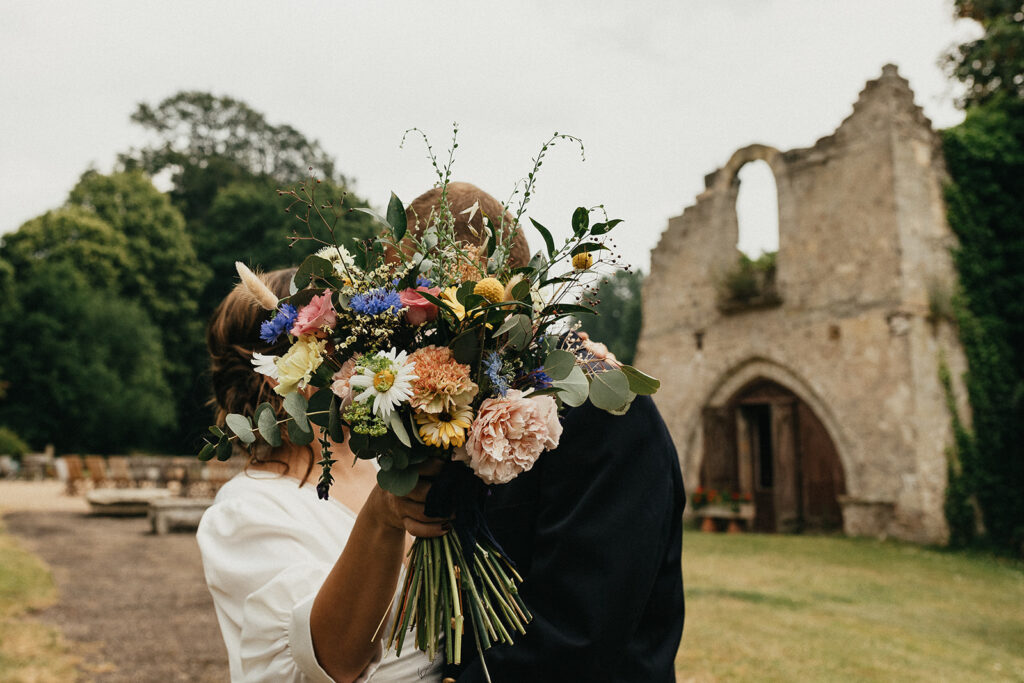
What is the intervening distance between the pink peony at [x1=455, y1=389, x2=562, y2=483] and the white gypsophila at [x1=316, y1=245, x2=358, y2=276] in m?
0.44

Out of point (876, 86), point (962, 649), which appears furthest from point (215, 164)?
point (962, 649)

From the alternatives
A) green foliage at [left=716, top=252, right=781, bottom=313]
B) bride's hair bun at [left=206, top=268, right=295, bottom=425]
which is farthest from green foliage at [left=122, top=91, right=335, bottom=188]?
bride's hair bun at [left=206, top=268, right=295, bottom=425]

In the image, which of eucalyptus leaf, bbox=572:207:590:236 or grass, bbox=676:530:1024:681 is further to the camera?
grass, bbox=676:530:1024:681

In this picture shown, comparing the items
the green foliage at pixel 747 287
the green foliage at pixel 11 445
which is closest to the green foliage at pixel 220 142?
the green foliage at pixel 11 445

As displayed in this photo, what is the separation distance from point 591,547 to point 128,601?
28.7 feet

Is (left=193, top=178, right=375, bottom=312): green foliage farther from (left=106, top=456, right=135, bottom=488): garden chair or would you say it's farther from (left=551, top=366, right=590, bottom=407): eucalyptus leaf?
(left=551, top=366, right=590, bottom=407): eucalyptus leaf

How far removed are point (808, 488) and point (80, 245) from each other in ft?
105

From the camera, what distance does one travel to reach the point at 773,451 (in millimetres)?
16906

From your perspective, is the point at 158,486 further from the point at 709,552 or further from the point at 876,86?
the point at 876,86

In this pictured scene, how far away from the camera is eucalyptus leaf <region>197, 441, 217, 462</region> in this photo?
176cm

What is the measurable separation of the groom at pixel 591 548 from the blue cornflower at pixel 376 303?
27 centimetres

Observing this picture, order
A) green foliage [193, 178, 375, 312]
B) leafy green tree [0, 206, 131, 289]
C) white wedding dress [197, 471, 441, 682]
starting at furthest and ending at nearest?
green foliage [193, 178, 375, 312] < leafy green tree [0, 206, 131, 289] < white wedding dress [197, 471, 441, 682]

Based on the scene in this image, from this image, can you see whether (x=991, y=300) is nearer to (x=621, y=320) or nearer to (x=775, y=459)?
(x=775, y=459)

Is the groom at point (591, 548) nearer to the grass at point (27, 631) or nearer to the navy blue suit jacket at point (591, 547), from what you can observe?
the navy blue suit jacket at point (591, 547)
